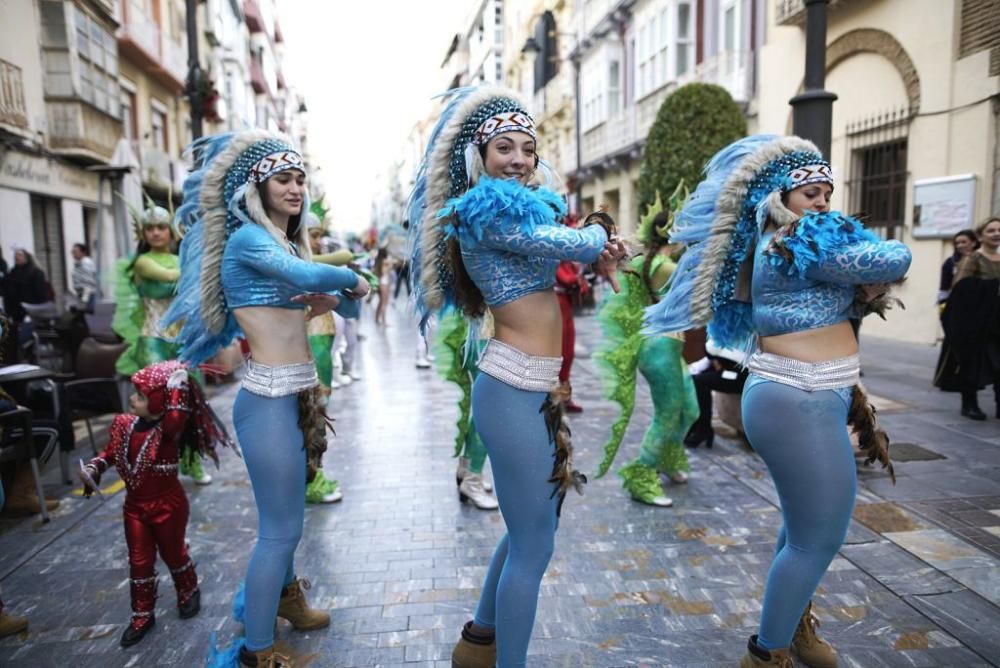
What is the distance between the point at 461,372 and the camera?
4230 millimetres

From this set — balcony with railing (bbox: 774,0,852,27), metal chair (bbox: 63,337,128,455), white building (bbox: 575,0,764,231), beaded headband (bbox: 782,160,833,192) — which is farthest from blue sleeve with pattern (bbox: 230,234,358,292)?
balcony with railing (bbox: 774,0,852,27)

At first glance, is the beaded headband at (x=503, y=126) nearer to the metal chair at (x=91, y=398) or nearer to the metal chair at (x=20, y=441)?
the metal chair at (x=20, y=441)

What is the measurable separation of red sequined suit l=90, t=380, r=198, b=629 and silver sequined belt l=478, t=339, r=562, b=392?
166 cm

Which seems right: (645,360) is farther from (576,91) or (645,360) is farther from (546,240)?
(576,91)

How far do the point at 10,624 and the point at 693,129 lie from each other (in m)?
12.9

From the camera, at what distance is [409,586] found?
3.25 meters

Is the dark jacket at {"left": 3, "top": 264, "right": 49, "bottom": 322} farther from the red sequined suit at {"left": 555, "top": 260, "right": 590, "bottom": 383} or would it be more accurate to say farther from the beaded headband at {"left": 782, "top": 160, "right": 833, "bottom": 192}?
the beaded headband at {"left": 782, "top": 160, "right": 833, "bottom": 192}

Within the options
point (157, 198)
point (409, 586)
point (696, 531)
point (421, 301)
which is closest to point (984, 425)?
point (696, 531)

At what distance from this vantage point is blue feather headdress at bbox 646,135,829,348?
247 cm

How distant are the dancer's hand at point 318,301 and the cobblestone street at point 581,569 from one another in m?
1.38

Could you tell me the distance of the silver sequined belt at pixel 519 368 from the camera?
2156 millimetres

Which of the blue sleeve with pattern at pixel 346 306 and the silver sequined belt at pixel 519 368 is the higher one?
the blue sleeve with pattern at pixel 346 306

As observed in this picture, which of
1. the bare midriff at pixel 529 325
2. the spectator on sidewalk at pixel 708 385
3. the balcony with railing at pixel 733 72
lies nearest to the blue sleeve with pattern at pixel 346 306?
the bare midriff at pixel 529 325

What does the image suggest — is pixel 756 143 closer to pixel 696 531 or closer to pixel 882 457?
pixel 882 457
